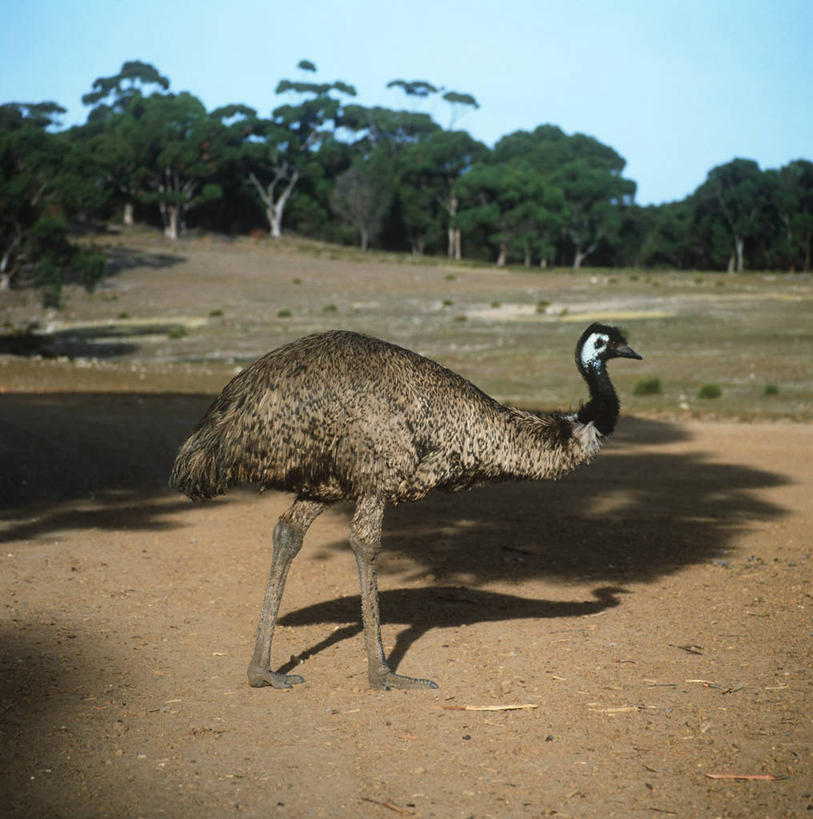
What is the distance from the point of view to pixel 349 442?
6582 mm

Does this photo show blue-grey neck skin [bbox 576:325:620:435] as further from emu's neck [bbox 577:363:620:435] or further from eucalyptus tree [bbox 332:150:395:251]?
eucalyptus tree [bbox 332:150:395:251]

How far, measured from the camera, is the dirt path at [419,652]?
5305mm

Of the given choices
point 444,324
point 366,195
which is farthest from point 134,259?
point 444,324

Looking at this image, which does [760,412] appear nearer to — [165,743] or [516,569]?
[516,569]

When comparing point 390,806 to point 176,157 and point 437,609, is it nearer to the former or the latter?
point 437,609

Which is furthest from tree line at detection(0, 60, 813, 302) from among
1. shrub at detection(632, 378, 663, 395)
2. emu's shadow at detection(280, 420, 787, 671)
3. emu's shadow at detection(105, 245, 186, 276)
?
emu's shadow at detection(280, 420, 787, 671)

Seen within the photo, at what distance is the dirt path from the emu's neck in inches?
63.0

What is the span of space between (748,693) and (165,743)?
349 centimetres

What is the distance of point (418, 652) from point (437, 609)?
1.32 metres

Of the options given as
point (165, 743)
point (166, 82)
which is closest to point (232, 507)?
point (165, 743)

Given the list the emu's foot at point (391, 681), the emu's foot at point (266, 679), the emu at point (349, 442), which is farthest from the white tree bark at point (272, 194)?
the emu's foot at point (391, 681)

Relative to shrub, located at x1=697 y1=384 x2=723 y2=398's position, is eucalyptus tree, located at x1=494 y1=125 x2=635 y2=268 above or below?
above

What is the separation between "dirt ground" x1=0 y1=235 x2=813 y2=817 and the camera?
17.4 feet

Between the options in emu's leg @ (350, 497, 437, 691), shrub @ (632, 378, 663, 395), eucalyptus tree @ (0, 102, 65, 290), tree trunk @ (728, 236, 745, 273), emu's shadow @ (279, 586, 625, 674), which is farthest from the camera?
tree trunk @ (728, 236, 745, 273)
